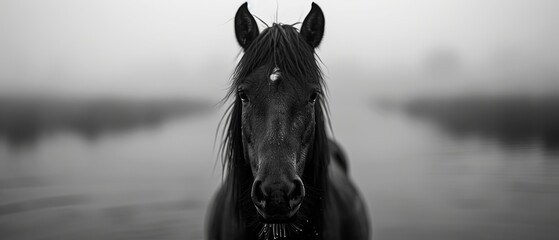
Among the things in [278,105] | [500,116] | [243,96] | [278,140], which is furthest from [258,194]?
[500,116]

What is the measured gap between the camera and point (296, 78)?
Result: 4.65 ft

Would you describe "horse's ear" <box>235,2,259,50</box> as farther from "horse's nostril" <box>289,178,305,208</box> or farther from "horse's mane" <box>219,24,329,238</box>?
"horse's nostril" <box>289,178,305,208</box>

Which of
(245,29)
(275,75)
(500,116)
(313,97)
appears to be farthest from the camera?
(500,116)

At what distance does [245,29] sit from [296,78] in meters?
0.39

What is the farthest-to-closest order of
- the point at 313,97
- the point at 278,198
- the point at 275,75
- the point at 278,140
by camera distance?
1. the point at 313,97
2. the point at 275,75
3. the point at 278,140
4. the point at 278,198

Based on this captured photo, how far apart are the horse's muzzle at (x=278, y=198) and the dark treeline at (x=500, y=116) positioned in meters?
10.2

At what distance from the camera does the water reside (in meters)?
5.55

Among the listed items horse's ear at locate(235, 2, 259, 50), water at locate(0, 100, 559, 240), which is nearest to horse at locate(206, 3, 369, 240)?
horse's ear at locate(235, 2, 259, 50)

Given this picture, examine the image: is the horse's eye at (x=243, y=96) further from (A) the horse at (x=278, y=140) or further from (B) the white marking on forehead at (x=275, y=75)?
(B) the white marking on forehead at (x=275, y=75)

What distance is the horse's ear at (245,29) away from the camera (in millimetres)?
1605

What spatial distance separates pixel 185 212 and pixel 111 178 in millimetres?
3104

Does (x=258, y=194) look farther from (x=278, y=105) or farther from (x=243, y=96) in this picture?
(x=243, y=96)

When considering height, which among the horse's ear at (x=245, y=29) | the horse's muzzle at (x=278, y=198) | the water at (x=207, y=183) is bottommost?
the water at (x=207, y=183)

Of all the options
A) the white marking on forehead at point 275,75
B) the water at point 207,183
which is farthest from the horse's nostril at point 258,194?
the water at point 207,183
